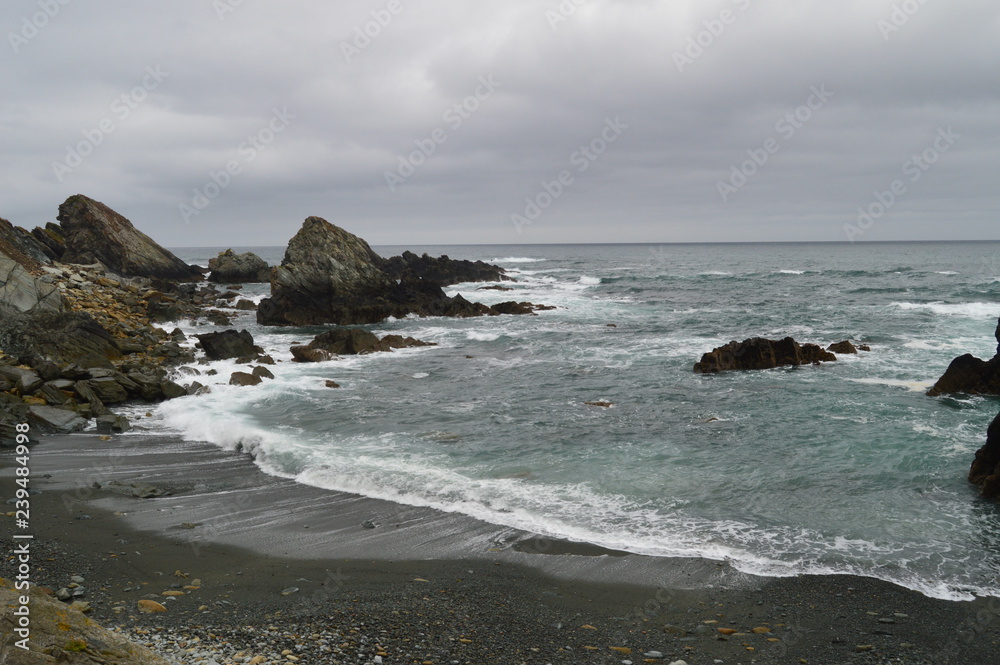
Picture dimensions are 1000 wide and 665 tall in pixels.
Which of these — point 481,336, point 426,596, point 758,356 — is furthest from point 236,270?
point 426,596

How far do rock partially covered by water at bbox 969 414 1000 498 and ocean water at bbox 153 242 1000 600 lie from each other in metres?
0.28

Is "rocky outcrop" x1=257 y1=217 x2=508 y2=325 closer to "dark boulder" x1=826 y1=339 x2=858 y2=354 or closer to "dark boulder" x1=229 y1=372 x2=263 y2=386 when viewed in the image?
"dark boulder" x1=229 y1=372 x2=263 y2=386

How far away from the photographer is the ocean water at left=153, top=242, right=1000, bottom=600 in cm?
995

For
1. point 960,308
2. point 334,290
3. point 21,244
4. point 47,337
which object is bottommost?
point 960,308

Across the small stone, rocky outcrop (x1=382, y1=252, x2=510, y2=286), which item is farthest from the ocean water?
rocky outcrop (x1=382, y1=252, x2=510, y2=286)

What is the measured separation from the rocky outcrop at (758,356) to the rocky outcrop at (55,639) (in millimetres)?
21089

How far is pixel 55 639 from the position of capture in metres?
4.38

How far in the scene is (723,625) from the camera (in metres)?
7.37

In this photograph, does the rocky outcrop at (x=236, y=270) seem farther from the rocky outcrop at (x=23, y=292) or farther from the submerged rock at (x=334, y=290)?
the rocky outcrop at (x=23, y=292)

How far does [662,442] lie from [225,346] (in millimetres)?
17741

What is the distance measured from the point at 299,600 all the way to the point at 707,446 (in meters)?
10.1

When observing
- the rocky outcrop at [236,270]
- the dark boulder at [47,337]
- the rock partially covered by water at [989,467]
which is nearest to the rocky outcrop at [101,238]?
the rocky outcrop at [236,270]

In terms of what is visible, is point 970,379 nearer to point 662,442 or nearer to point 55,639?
point 662,442

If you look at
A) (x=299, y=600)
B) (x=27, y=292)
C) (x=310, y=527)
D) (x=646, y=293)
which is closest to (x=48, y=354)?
(x=27, y=292)
